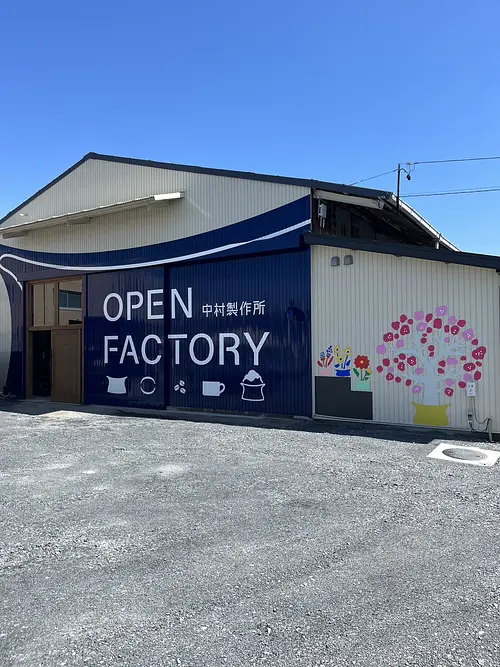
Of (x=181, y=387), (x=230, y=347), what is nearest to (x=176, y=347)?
(x=181, y=387)

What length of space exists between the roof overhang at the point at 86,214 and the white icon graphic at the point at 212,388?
4.84 metres

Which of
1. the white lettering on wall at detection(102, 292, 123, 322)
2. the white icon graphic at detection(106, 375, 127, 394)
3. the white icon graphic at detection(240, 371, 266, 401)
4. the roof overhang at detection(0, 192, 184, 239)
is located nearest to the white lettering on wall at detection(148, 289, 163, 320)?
the white lettering on wall at detection(102, 292, 123, 322)

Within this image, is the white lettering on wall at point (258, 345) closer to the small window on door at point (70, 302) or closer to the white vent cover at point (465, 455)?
the white vent cover at point (465, 455)

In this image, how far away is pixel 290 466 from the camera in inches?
275

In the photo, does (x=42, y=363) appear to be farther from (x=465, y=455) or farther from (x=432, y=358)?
(x=465, y=455)

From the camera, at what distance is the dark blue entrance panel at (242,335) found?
11.3 m

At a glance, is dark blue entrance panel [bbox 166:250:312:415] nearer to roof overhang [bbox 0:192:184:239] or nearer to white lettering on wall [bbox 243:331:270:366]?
white lettering on wall [bbox 243:331:270:366]

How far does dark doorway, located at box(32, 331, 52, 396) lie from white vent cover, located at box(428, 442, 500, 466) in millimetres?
13246

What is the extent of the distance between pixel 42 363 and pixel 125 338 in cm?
480

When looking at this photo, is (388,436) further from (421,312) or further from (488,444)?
(421,312)

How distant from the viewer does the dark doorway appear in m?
16.9

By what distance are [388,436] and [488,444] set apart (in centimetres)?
165

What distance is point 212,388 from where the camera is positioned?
494 inches

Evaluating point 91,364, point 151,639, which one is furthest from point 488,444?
point 91,364
